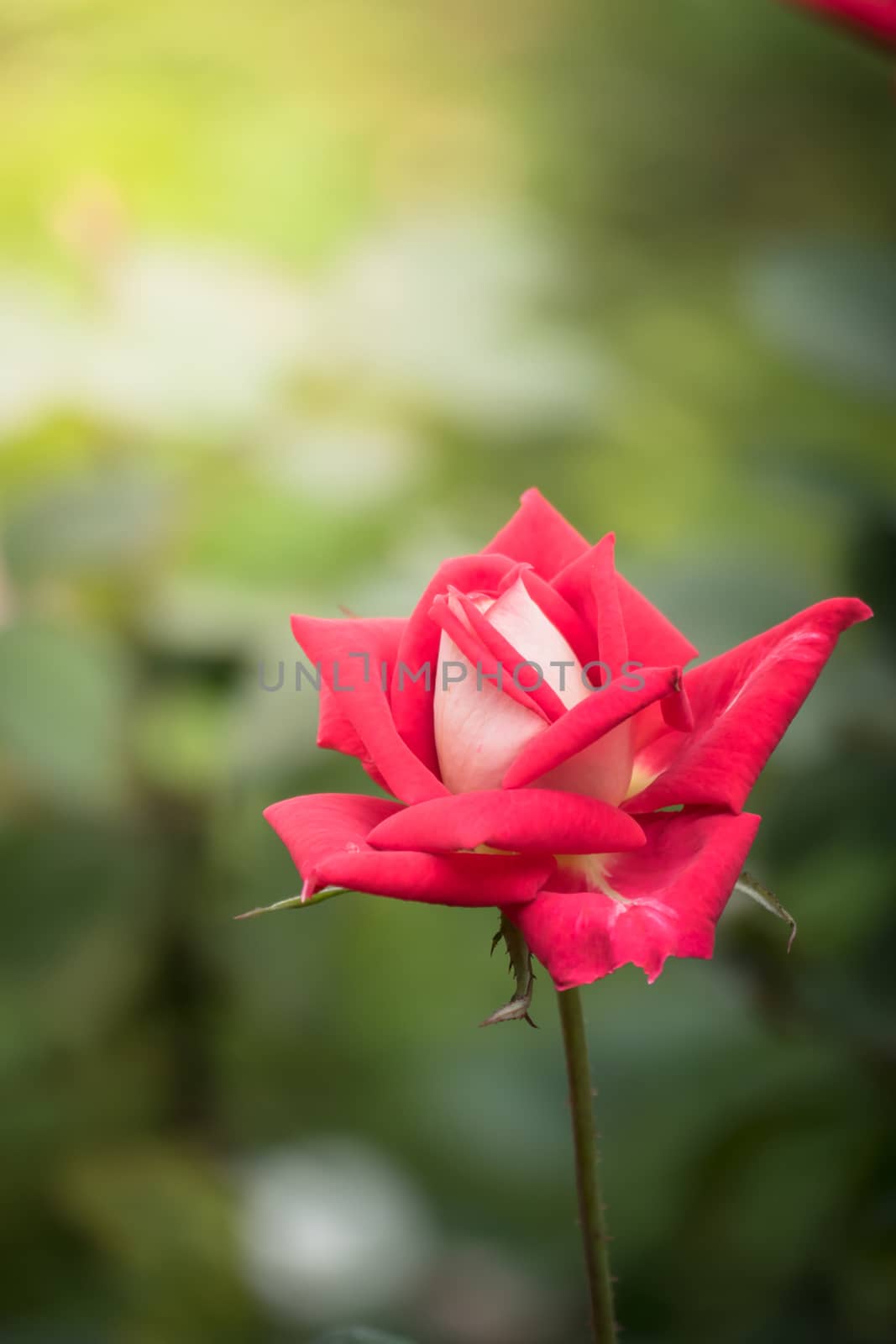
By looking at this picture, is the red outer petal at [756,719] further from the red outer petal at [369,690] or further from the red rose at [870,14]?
the red rose at [870,14]

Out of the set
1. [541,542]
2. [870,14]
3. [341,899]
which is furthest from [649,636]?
[341,899]

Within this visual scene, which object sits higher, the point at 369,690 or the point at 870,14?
the point at 870,14

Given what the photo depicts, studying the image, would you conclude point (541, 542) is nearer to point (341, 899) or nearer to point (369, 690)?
point (369, 690)

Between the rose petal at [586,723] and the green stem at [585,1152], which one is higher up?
the rose petal at [586,723]

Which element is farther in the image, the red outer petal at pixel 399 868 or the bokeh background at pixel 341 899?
the bokeh background at pixel 341 899

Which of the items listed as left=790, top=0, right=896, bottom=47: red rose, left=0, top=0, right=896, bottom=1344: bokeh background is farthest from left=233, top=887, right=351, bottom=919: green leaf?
left=790, top=0, right=896, bottom=47: red rose

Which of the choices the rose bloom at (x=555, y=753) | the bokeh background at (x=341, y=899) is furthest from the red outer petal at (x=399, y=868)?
the bokeh background at (x=341, y=899)

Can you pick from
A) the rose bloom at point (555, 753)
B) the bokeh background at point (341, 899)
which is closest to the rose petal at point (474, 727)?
the rose bloom at point (555, 753)
